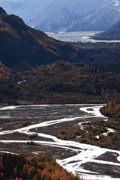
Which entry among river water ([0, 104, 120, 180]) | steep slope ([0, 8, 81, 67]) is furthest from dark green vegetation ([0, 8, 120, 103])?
river water ([0, 104, 120, 180])

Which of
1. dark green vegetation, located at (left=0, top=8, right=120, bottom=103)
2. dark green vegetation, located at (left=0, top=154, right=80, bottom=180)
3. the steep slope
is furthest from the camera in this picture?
the steep slope

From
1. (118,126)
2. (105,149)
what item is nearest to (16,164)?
(105,149)

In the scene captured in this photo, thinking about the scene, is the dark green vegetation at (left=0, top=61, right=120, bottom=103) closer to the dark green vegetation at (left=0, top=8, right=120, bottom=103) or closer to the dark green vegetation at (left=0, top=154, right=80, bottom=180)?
the dark green vegetation at (left=0, top=8, right=120, bottom=103)

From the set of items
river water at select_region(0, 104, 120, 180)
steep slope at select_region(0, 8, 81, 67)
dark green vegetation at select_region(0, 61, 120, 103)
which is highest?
steep slope at select_region(0, 8, 81, 67)

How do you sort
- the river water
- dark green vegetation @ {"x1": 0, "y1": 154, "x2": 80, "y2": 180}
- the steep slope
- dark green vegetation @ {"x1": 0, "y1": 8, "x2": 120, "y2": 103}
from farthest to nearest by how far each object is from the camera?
the steep slope
dark green vegetation @ {"x1": 0, "y1": 8, "x2": 120, "y2": 103}
the river water
dark green vegetation @ {"x1": 0, "y1": 154, "x2": 80, "y2": 180}

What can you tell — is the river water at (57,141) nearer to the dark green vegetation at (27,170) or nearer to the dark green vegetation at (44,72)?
the dark green vegetation at (27,170)

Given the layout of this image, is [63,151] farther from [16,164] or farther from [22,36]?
[22,36]

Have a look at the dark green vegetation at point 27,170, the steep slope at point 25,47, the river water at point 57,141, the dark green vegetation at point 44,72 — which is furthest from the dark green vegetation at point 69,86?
the dark green vegetation at point 27,170
